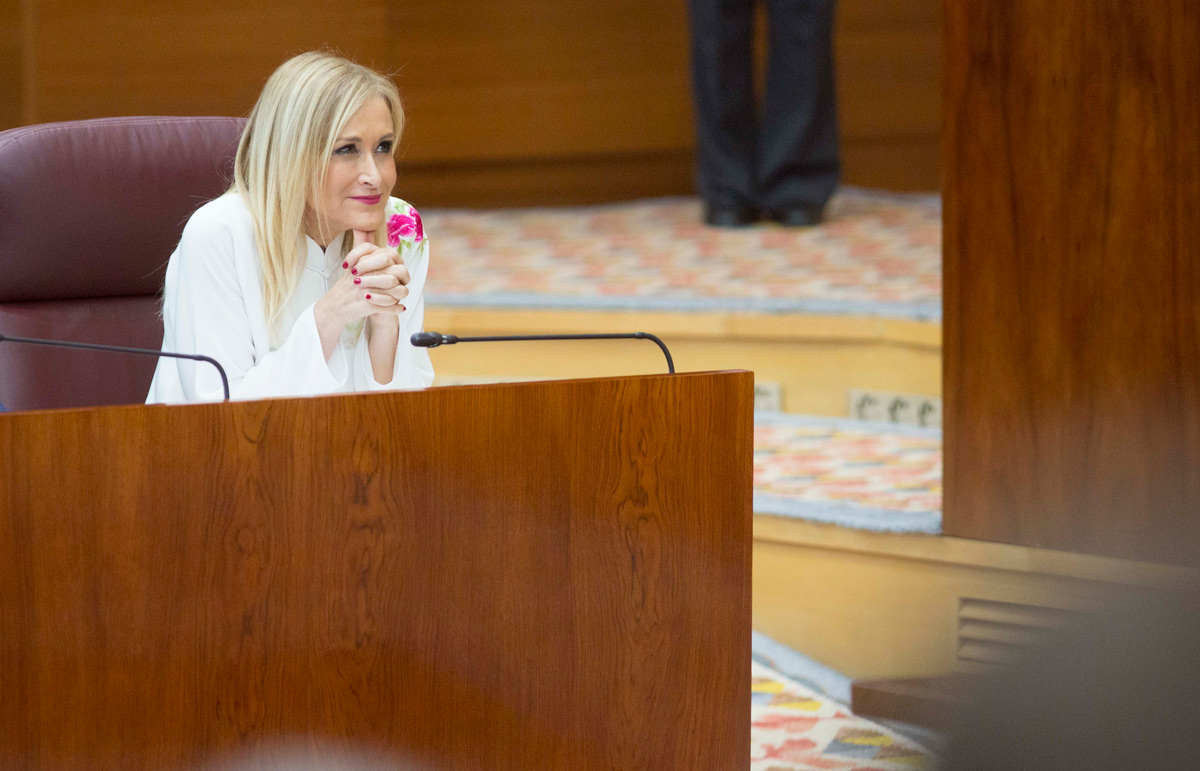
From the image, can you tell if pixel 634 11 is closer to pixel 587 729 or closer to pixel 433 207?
pixel 433 207

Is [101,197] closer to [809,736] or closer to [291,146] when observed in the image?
[291,146]

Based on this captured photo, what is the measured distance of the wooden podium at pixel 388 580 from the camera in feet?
A: 2.51

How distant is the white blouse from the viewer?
3.46 feet

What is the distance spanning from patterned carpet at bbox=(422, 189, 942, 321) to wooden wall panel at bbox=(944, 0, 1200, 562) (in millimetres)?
544

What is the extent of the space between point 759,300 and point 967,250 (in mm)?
680

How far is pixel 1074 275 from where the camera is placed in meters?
1.43

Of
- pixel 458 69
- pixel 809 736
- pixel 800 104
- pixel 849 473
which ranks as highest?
pixel 458 69

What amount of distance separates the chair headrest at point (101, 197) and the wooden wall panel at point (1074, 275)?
2.69 ft

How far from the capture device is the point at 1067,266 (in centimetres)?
143

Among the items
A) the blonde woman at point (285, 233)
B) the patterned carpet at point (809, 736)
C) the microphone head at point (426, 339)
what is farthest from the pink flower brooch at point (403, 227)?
the patterned carpet at point (809, 736)

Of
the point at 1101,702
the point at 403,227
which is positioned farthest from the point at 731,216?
the point at 1101,702

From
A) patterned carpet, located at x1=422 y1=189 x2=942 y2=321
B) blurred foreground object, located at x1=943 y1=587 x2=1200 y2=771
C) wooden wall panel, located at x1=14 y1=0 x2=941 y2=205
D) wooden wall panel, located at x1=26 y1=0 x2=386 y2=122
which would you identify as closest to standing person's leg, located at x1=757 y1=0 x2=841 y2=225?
patterned carpet, located at x1=422 y1=189 x2=942 y2=321

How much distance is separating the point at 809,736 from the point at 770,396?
785mm

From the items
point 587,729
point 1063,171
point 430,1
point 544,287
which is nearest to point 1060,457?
point 1063,171
